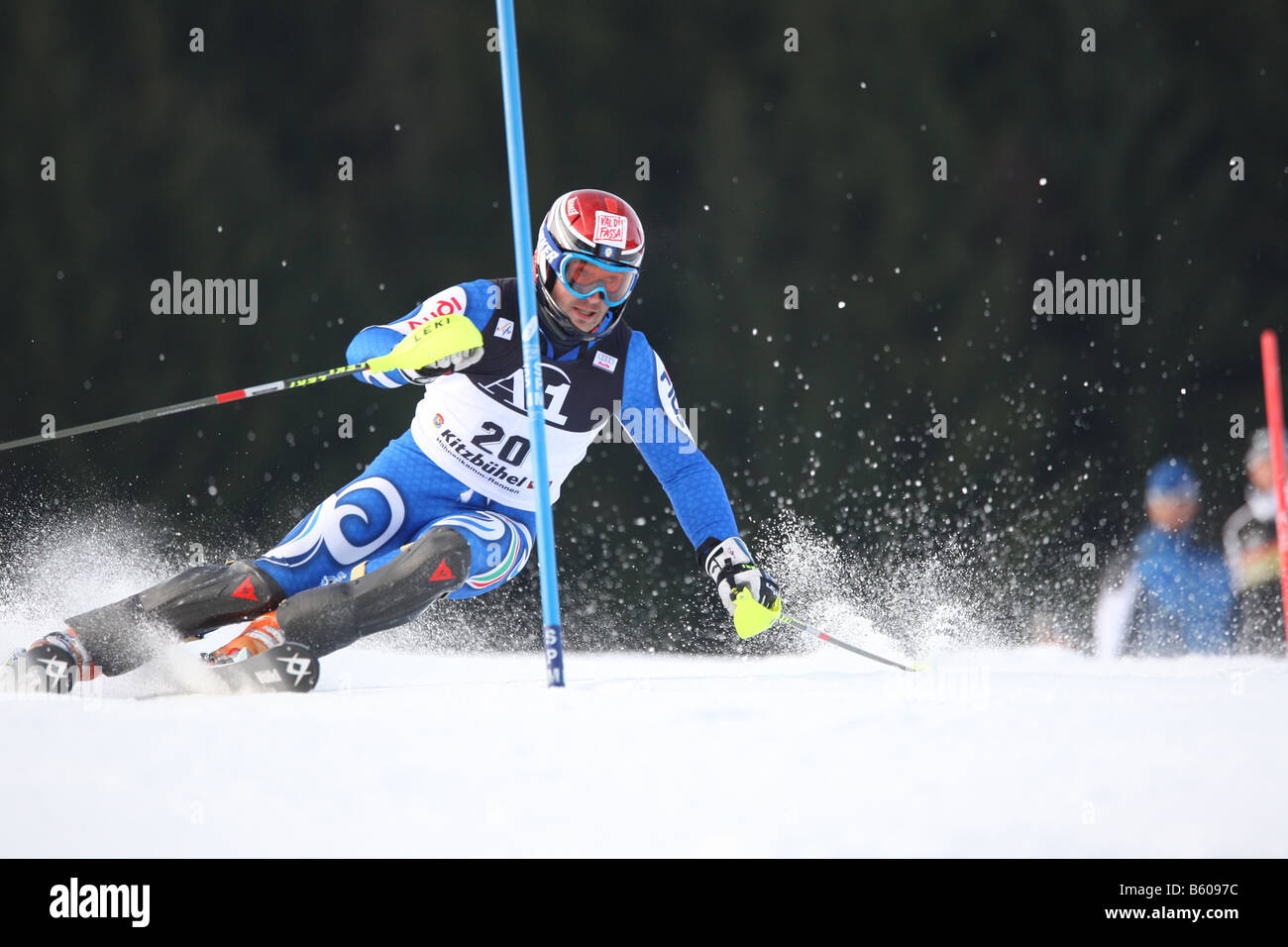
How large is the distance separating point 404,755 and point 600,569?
3.41m

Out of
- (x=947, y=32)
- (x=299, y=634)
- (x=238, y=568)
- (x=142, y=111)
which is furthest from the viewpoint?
(x=947, y=32)

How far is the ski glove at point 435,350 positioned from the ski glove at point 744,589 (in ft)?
2.64

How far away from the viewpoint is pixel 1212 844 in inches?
65.4

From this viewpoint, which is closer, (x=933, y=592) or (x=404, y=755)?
(x=404, y=755)

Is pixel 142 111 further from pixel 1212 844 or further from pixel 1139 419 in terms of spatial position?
pixel 1212 844

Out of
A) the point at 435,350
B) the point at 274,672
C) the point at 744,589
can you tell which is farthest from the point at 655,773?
the point at 435,350

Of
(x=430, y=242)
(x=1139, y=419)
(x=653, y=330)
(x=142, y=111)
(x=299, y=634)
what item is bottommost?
(x=299, y=634)

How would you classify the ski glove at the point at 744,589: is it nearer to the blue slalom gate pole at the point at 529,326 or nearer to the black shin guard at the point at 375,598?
the blue slalom gate pole at the point at 529,326

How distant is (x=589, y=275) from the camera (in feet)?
9.73

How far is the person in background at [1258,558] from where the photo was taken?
17.6ft

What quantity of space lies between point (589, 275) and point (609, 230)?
120 millimetres

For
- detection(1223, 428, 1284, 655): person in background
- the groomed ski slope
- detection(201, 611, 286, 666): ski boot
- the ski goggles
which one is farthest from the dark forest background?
the groomed ski slope

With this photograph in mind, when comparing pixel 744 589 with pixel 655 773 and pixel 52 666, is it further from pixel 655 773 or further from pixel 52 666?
pixel 52 666

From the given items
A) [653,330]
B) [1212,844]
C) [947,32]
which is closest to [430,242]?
[653,330]
